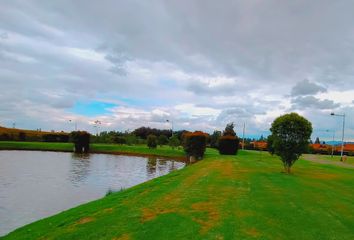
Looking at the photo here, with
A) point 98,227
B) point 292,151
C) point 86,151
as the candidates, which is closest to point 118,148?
point 86,151

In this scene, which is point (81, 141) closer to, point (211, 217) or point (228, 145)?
point (228, 145)

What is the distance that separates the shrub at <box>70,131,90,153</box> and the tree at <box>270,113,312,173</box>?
5017 centimetres

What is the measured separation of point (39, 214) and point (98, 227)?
638cm

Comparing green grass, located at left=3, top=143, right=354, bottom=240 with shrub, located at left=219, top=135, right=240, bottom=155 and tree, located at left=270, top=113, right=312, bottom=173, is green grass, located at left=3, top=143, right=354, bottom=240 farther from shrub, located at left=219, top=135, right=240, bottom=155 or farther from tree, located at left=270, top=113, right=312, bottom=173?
shrub, located at left=219, top=135, right=240, bottom=155

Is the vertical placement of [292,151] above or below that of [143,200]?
above

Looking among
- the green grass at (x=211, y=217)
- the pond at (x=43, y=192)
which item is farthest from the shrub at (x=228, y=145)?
the green grass at (x=211, y=217)

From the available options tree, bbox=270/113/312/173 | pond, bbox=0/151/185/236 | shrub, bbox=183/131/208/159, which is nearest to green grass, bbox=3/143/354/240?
pond, bbox=0/151/185/236

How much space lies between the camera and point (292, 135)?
2370cm

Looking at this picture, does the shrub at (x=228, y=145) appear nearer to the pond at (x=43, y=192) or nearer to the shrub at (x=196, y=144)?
the shrub at (x=196, y=144)

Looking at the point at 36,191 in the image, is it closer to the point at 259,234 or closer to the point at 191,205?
the point at 191,205

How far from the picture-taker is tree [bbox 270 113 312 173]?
23500 mm

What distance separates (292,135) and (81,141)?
51.4 metres

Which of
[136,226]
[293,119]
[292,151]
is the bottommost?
[136,226]

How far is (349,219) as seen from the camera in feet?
33.7
